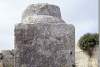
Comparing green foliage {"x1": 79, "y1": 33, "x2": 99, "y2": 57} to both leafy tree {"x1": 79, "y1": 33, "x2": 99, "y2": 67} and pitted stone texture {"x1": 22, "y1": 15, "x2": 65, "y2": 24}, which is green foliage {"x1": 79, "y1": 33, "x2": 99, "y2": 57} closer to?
leafy tree {"x1": 79, "y1": 33, "x2": 99, "y2": 67}

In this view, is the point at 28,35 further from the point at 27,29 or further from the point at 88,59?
the point at 88,59

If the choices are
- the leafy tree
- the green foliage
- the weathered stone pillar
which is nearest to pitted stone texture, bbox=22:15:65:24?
the weathered stone pillar

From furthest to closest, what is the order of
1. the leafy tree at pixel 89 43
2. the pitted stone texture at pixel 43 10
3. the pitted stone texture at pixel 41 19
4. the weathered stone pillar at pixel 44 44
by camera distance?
the leafy tree at pixel 89 43
the pitted stone texture at pixel 43 10
the pitted stone texture at pixel 41 19
the weathered stone pillar at pixel 44 44

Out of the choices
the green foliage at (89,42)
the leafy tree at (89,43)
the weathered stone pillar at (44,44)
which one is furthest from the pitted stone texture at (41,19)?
the green foliage at (89,42)

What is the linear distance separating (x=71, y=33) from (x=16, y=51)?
Result: 775 mm

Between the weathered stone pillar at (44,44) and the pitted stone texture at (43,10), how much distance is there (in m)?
0.23

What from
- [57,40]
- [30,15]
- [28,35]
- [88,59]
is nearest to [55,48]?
[57,40]

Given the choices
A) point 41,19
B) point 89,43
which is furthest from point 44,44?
point 89,43

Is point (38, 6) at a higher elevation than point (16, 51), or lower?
higher

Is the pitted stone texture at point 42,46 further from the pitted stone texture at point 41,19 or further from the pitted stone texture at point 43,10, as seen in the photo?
the pitted stone texture at point 43,10

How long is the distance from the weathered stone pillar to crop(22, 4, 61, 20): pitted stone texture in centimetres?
23

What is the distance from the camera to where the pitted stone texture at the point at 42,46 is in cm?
408

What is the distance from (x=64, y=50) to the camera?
4148 millimetres

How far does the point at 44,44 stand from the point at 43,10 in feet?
1.88
